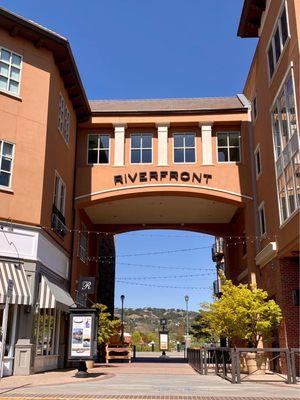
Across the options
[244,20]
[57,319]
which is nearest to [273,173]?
[244,20]

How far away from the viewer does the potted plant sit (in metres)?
19.7

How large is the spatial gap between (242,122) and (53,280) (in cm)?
1380

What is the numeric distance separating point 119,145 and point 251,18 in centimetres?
978

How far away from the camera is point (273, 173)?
21391 mm

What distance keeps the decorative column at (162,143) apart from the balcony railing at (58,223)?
6.74m

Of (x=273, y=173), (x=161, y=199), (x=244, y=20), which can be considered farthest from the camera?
(x=161, y=199)

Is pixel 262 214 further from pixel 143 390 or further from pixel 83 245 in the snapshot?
pixel 143 390

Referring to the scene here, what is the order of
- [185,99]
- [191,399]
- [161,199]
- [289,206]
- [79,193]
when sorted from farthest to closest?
[185,99], [161,199], [79,193], [289,206], [191,399]

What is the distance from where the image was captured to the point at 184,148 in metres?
27.4

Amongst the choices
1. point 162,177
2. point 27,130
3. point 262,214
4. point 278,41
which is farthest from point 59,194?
point 278,41

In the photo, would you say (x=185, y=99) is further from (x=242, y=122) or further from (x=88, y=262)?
(x=88, y=262)

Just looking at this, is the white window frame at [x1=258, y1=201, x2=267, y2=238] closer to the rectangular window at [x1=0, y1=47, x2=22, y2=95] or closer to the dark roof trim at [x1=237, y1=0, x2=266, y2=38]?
the dark roof trim at [x1=237, y1=0, x2=266, y2=38]

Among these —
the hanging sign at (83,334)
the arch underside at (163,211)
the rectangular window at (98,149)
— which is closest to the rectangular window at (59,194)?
the arch underside at (163,211)

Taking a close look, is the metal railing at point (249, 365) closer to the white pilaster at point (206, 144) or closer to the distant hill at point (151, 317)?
the white pilaster at point (206, 144)
